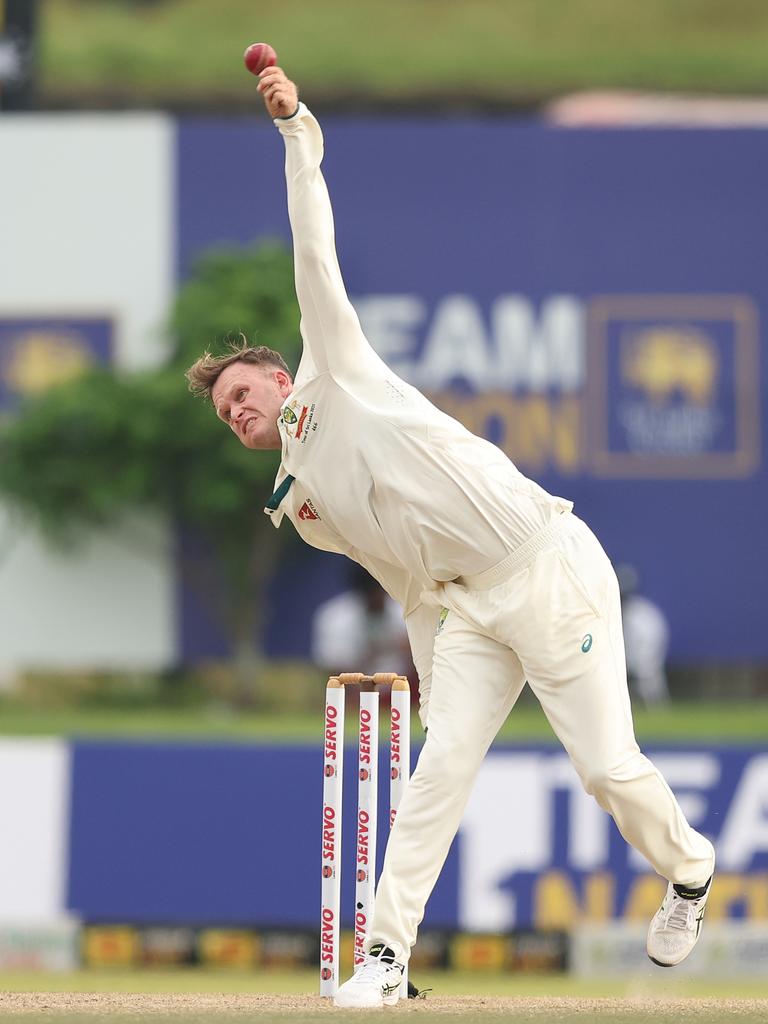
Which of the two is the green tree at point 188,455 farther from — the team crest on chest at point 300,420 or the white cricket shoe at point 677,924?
the white cricket shoe at point 677,924

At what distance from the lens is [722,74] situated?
60.8ft

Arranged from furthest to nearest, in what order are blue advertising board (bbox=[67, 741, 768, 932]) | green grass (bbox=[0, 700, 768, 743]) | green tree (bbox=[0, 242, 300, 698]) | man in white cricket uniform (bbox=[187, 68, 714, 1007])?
green tree (bbox=[0, 242, 300, 698])
green grass (bbox=[0, 700, 768, 743])
blue advertising board (bbox=[67, 741, 768, 932])
man in white cricket uniform (bbox=[187, 68, 714, 1007])

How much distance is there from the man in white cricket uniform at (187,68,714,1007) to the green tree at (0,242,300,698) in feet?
21.6

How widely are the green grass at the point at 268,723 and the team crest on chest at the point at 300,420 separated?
13.0ft

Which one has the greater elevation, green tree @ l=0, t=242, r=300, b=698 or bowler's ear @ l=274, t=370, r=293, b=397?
green tree @ l=0, t=242, r=300, b=698

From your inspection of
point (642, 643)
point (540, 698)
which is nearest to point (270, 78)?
point (540, 698)

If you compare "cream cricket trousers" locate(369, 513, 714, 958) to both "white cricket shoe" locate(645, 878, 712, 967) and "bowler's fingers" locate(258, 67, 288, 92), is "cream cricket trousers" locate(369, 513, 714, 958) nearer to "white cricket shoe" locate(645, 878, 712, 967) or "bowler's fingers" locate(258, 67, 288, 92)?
"white cricket shoe" locate(645, 878, 712, 967)

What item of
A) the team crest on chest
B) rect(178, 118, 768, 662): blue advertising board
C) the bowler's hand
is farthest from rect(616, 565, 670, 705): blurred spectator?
the bowler's hand

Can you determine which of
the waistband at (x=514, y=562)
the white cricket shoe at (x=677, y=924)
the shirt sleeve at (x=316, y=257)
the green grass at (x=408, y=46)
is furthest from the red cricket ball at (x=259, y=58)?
the green grass at (x=408, y=46)

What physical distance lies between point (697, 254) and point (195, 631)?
3810 millimetres

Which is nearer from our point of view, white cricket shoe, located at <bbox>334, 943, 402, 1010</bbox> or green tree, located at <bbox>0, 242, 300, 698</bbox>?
white cricket shoe, located at <bbox>334, 943, 402, 1010</bbox>

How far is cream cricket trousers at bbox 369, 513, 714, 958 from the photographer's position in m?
4.24

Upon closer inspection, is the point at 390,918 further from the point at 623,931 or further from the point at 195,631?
the point at 195,631

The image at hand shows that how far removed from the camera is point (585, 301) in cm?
1141
